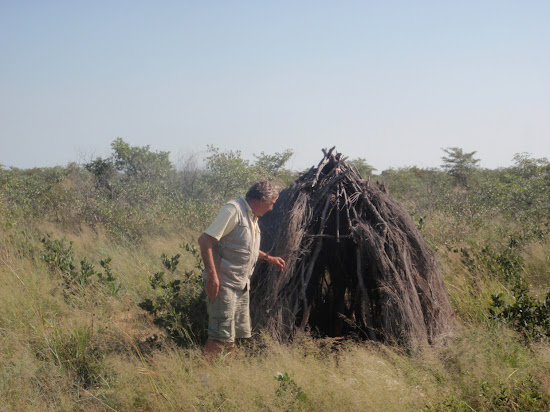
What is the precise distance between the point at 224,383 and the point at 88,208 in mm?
8664

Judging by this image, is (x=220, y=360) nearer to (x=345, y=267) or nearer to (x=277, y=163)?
(x=345, y=267)

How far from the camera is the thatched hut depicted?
15.2ft

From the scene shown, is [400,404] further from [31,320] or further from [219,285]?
[31,320]

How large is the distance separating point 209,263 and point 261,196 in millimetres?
692

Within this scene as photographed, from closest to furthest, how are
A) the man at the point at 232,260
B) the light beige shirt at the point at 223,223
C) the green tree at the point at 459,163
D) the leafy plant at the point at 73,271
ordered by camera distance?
the light beige shirt at the point at 223,223
the man at the point at 232,260
the leafy plant at the point at 73,271
the green tree at the point at 459,163

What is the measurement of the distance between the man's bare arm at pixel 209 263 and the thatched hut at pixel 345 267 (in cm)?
81

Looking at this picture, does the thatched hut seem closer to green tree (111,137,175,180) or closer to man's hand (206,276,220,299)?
man's hand (206,276,220,299)

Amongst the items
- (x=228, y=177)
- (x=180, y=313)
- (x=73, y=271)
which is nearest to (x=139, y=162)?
(x=228, y=177)

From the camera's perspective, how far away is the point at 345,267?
17.8ft

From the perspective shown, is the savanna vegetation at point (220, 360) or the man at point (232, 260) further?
the man at point (232, 260)

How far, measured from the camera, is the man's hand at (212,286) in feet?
12.8

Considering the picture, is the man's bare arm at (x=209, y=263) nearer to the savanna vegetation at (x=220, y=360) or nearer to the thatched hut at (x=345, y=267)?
the savanna vegetation at (x=220, y=360)

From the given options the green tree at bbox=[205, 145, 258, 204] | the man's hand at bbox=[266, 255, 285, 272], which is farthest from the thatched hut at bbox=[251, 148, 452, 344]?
the green tree at bbox=[205, 145, 258, 204]

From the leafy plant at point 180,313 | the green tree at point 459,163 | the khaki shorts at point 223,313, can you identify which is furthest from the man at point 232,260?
the green tree at point 459,163
